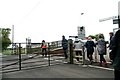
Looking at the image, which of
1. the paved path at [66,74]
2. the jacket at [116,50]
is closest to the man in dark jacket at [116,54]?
the jacket at [116,50]

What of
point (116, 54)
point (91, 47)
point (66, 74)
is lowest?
point (66, 74)

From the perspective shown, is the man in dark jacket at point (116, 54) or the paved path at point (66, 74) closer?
the man in dark jacket at point (116, 54)

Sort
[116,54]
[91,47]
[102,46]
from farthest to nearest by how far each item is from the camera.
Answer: [91,47] < [102,46] < [116,54]

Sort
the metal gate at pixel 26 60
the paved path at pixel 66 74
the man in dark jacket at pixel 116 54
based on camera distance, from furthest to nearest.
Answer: the metal gate at pixel 26 60, the paved path at pixel 66 74, the man in dark jacket at pixel 116 54

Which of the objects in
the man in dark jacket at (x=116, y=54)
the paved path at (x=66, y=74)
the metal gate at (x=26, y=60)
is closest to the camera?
the man in dark jacket at (x=116, y=54)

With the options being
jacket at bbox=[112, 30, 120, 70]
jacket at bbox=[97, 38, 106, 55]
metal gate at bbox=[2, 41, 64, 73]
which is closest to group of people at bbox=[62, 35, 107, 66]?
jacket at bbox=[97, 38, 106, 55]

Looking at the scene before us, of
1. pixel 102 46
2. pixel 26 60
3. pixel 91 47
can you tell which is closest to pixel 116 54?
pixel 102 46

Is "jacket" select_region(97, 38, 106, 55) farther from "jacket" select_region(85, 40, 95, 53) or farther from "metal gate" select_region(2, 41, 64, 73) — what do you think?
"metal gate" select_region(2, 41, 64, 73)

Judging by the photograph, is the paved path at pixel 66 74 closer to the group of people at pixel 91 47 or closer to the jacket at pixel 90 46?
the group of people at pixel 91 47

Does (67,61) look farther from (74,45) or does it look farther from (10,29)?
(10,29)

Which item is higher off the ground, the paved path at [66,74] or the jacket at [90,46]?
the jacket at [90,46]

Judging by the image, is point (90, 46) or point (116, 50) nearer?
point (116, 50)

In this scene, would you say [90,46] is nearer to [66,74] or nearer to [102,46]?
[102,46]

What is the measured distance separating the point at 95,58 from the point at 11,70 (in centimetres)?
554
